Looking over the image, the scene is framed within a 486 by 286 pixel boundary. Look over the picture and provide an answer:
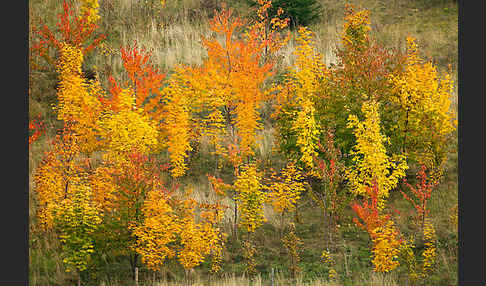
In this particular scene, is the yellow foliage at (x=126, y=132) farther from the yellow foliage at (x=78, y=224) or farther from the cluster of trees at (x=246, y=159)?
the yellow foliage at (x=78, y=224)

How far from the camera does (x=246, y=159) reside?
68.0ft

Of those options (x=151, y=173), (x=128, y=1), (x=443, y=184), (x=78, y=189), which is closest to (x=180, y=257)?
(x=151, y=173)

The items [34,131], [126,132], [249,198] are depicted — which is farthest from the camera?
[34,131]

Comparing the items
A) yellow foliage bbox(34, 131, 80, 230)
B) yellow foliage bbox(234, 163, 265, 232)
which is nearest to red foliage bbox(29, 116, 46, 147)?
yellow foliage bbox(34, 131, 80, 230)

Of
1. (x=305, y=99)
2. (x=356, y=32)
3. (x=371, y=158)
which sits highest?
(x=356, y=32)

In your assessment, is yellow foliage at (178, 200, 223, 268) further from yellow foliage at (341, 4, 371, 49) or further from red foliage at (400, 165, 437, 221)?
yellow foliage at (341, 4, 371, 49)

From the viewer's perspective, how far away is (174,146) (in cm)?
1797

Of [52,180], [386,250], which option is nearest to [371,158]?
[386,250]

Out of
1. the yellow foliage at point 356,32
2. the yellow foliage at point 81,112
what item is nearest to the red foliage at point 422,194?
the yellow foliage at point 356,32

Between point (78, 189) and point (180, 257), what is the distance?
322cm

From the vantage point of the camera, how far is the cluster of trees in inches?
512

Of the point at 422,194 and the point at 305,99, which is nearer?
the point at 422,194

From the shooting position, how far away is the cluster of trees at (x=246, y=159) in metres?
13.0

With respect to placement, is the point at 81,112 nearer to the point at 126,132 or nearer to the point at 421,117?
the point at 126,132
